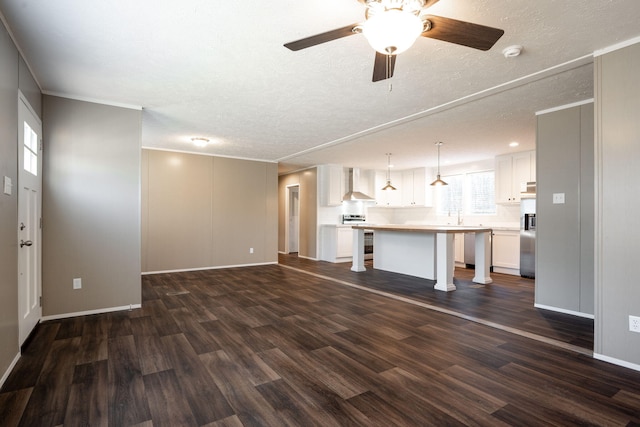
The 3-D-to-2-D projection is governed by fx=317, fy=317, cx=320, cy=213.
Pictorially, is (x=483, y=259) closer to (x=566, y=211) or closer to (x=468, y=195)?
(x=566, y=211)

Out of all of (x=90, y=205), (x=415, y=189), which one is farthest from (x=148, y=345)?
(x=415, y=189)

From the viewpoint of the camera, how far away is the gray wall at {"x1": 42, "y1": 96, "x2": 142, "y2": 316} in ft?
11.2

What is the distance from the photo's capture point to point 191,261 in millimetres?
6406

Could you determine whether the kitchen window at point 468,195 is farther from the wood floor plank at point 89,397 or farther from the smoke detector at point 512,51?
the wood floor plank at point 89,397

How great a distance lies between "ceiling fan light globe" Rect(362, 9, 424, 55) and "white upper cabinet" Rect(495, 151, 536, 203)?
5624mm

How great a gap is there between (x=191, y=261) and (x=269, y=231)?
180 centimetres

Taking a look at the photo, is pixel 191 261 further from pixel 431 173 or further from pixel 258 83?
pixel 431 173

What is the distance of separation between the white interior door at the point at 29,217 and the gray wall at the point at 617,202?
4.64 metres

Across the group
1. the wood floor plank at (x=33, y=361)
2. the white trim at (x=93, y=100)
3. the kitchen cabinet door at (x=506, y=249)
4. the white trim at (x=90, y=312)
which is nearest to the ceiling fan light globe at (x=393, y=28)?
the wood floor plank at (x=33, y=361)

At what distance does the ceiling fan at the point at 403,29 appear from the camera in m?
1.55

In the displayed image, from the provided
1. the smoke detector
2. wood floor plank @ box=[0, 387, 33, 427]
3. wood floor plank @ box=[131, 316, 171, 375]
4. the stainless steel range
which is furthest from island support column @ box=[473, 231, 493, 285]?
wood floor plank @ box=[0, 387, 33, 427]

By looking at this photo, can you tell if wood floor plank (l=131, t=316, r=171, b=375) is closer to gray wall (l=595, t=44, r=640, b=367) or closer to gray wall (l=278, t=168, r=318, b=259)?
gray wall (l=595, t=44, r=640, b=367)

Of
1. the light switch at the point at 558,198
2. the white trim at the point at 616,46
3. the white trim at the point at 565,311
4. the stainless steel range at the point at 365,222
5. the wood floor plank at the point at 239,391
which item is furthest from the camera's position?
the stainless steel range at the point at 365,222

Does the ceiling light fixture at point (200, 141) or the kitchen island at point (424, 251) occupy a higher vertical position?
the ceiling light fixture at point (200, 141)
